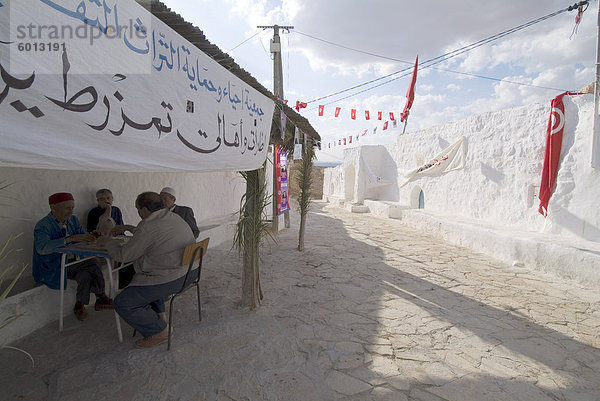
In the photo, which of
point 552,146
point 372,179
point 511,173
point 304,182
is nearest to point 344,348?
point 304,182

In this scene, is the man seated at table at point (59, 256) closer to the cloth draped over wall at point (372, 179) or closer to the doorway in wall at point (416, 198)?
the doorway in wall at point (416, 198)

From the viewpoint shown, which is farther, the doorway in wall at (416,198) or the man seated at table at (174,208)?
the doorway in wall at (416,198)

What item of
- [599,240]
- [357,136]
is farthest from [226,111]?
[357,136]

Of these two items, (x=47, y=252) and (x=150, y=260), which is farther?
(x=47, y=252)

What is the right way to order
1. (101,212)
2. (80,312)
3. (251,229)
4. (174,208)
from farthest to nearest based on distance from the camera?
(174,208) → (101,212) → (251,229) → (80,312)

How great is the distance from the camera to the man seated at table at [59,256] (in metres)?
2.86

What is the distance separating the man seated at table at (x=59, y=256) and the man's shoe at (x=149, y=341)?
920 mm

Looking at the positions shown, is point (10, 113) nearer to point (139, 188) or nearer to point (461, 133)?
point (139, 188)

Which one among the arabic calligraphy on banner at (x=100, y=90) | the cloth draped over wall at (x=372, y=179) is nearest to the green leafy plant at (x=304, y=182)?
the arabic calligraphy on banner at (x=100, y=90)

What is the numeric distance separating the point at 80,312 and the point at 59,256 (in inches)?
25.3

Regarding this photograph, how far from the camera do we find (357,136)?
50.4 feet

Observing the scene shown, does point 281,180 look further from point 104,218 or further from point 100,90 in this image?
point 100,90

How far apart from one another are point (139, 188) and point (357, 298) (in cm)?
362

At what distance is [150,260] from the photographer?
262 cm
